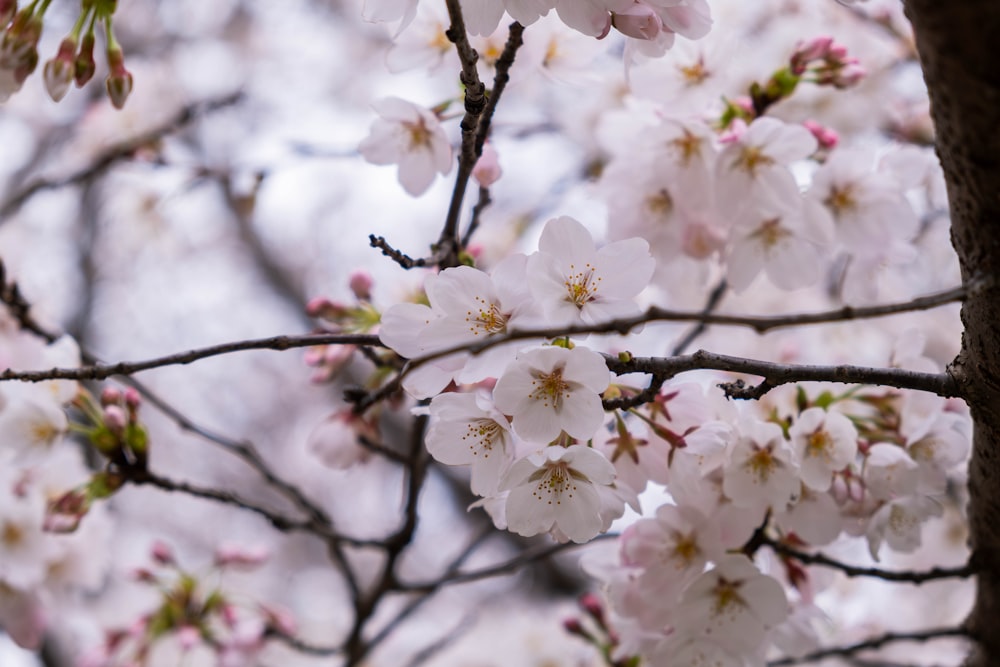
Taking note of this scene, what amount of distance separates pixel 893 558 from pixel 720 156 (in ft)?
6.34

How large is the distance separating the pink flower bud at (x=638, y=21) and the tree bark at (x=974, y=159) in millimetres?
284

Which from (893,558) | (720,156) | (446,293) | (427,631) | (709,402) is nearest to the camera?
(446,293)

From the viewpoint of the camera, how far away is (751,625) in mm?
1170

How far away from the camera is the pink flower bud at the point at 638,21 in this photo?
2.97 ft

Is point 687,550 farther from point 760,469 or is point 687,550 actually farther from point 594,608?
point 594,608

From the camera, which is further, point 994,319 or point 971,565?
point 971,565

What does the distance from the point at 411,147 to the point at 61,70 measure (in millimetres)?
500

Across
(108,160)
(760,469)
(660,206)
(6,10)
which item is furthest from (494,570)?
(108,160)

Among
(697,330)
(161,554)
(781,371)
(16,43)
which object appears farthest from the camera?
(161,554)

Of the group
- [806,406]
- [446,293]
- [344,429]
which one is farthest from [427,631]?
[446,293]

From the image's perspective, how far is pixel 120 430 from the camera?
140cm

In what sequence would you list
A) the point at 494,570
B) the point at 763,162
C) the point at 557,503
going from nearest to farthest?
the point at 557,503 < the point at 763,162 < the point at 494,570

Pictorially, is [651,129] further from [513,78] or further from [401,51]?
[401,51]

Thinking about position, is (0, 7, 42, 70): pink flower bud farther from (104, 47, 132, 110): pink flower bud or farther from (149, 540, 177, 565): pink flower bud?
(149, 540, 177, 565): pink flower bud
